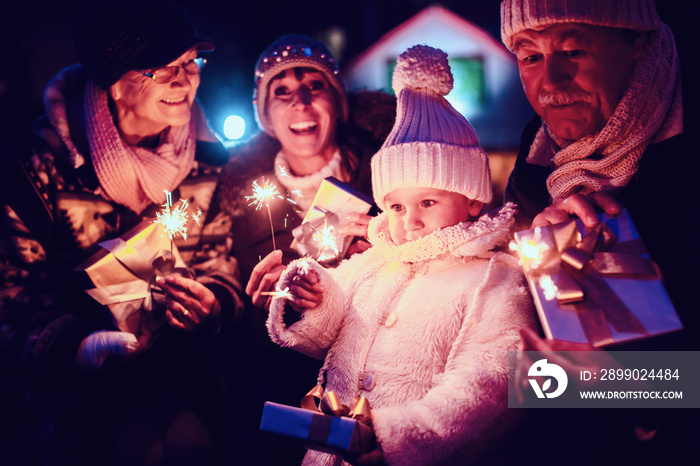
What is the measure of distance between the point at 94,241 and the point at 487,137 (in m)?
6.04

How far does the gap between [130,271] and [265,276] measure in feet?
2.05

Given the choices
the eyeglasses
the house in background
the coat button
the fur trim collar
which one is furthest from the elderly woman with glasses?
the house in background

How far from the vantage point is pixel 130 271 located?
2.28m

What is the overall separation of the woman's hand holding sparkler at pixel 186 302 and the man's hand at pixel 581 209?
5.01ft

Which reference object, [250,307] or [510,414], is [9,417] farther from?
[510,414]

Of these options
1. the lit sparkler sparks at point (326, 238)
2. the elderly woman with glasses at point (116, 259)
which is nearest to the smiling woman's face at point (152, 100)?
the elderly woman with glasses at point (116, 259)

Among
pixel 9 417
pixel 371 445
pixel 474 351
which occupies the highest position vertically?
pixel 474 351

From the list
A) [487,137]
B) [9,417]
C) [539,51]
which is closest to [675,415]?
[539,51]

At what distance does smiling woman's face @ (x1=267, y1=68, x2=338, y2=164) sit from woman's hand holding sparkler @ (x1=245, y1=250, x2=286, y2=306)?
2.26 feet

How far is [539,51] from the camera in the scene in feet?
6.21

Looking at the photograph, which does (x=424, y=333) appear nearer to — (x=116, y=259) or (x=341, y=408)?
(x=341, y=408)

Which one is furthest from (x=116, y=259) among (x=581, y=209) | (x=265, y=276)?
(x=581, y=209)

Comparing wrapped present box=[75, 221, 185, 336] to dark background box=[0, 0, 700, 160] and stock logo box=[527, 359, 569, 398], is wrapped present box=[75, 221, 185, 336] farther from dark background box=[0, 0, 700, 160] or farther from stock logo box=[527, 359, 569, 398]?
stock logo box=[527, 359, 569, 398]

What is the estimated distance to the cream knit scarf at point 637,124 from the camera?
5.76 feet
